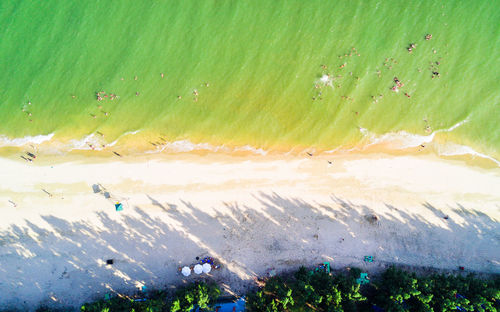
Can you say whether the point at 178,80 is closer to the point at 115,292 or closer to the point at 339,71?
the point at 339,71

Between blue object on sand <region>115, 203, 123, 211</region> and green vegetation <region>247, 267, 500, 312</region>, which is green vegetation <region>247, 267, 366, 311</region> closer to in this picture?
green vegetation <region>247, 267, 500, 312</region>

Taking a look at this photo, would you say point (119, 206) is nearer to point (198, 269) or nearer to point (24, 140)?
point (198, 269)

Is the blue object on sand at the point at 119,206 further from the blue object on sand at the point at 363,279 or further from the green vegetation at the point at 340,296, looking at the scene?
the blue object on sand at the point at 363,279

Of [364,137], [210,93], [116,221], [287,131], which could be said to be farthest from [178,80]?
[364,137]

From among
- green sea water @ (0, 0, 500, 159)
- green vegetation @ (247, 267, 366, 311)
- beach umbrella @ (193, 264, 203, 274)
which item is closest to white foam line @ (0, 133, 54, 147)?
green sea water @ (0, 0, 500, 159)

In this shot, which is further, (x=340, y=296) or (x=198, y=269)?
(x=198, y=269)

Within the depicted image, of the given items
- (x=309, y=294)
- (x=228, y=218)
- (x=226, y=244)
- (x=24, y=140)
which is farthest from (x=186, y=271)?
(x=24, y=140)
